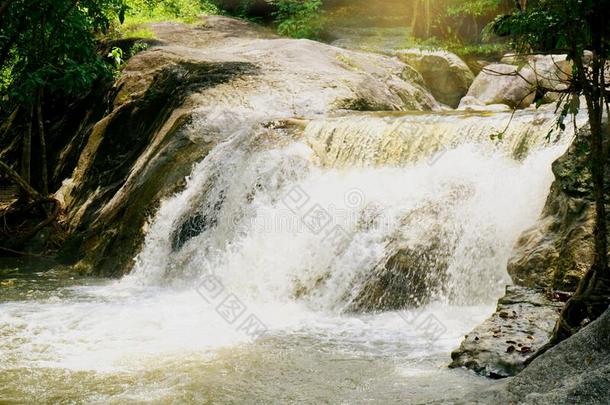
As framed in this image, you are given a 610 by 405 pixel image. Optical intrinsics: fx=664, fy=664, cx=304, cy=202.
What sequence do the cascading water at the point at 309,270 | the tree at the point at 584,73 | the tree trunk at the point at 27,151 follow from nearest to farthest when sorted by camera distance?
1. the tree at the point at 584,73
2. the cascading water at the point at 309,270
3. the tree trunk at the point at 27,151

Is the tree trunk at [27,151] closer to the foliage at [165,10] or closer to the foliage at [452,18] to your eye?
the foliage at [165,10]

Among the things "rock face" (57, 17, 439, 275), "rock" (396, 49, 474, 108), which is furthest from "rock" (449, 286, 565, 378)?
"rock" (396, 49, 474, 108)

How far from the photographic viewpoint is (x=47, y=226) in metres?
10.7

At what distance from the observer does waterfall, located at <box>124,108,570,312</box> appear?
656 centimetres

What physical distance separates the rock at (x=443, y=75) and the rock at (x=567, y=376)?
11.7 meters

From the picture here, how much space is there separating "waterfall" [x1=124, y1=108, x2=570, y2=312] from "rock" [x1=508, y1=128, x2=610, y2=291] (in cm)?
72

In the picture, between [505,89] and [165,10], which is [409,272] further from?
[165,10]

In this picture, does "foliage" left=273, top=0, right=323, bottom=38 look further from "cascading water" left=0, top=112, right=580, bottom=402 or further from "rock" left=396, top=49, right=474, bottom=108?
"cascading water" left=0, top=112, right=580, bottom=402

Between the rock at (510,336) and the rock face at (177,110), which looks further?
the rock face at (177,110)

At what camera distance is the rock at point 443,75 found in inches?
579

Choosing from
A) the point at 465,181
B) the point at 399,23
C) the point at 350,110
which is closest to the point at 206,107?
the point at 350,110

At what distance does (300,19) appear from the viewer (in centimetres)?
1992

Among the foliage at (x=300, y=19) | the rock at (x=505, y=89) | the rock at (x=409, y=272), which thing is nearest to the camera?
the rock at (x=409, y=272)

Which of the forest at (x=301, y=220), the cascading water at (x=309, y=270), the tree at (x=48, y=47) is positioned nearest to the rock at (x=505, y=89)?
the forest at (x=301, y=220)
